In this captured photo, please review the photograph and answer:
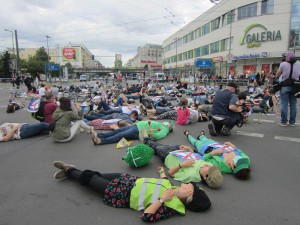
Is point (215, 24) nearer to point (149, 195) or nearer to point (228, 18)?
point (228, 18)

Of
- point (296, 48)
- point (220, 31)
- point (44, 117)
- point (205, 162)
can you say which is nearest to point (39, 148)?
point (44, 117)

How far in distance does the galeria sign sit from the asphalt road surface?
Answer: 27.2 m

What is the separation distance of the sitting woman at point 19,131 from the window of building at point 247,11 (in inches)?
1283

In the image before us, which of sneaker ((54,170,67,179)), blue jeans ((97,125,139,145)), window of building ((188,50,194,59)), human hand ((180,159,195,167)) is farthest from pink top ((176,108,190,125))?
window of building ((188,50,194,59))

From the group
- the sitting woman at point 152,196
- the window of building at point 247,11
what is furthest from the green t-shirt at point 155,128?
the window of building at point 247,11

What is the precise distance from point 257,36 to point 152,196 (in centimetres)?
3287

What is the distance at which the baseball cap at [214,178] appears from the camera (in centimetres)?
327

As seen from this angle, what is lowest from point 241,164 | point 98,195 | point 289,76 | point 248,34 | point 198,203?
point 98,195

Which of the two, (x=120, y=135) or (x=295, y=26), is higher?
(x=295, y=26)

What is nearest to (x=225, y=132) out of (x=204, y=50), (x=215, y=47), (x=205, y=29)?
(x=215, y=47)

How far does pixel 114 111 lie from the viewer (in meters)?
8.79

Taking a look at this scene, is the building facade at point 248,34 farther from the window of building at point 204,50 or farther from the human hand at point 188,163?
the human hand at point 188,163

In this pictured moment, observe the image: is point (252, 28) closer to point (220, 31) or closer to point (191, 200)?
point (220, 31)

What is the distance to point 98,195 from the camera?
3.14 metres
